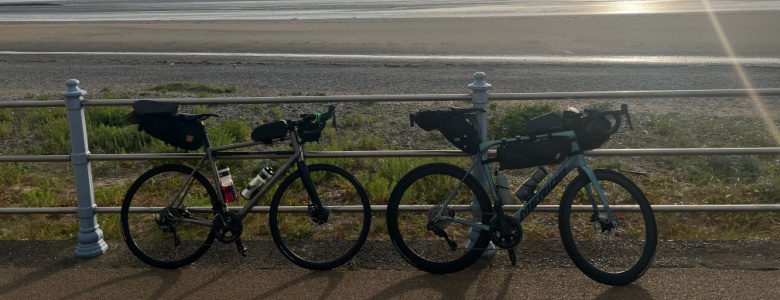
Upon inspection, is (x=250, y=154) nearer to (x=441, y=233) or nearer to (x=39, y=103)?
(x=441, y=233)

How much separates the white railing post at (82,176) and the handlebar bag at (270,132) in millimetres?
1429

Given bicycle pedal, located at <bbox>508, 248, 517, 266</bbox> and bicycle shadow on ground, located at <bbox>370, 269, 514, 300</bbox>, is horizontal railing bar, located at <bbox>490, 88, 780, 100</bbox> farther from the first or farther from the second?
bicycle shadow on ground, located at <bbox>370, 269, 514, 300</bbox>

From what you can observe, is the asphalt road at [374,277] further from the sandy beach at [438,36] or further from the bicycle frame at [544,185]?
the sandy beach at [438,36]

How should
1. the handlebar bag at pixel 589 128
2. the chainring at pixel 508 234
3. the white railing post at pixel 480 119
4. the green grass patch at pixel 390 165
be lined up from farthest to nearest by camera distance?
the green grass patch at pixel 390 165 < the white railing post at pixel 480 119 < the chainring at pixel 508 234 < the handlebar bag at pixel 589 128

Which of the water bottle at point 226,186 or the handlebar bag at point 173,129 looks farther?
the water bottle at point 226,186

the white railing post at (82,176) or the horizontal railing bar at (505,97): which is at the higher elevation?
Answer: the horizontal railing bar at (505,97)

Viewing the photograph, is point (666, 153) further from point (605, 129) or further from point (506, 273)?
point (506, 273)

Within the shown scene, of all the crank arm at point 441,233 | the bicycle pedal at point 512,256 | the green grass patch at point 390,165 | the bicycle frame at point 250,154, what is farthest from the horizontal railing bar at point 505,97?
the green grass patch at point 390,165

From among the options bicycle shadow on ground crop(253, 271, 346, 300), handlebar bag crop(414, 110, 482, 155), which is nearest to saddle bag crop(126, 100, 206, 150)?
bicycle shadow on ground crop(253, 271, 346, 300)

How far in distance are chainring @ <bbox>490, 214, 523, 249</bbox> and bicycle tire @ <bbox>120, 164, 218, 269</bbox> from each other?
6.41ft

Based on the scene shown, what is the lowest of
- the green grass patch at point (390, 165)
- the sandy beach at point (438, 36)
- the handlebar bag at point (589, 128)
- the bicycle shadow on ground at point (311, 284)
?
the sandy beach at point (438, 36)

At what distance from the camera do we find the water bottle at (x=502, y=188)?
5.80 m

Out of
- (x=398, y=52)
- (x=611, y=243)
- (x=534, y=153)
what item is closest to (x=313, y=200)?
(x=534, y=153)

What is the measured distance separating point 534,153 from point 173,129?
2458mm
